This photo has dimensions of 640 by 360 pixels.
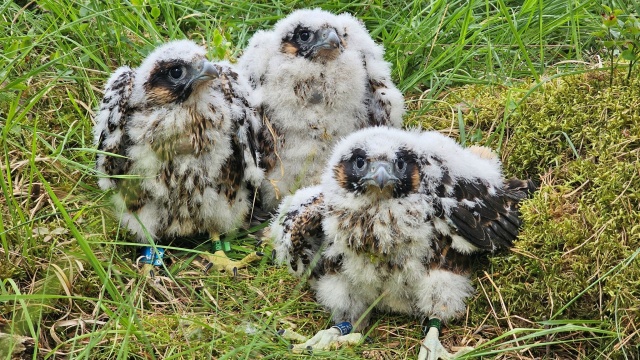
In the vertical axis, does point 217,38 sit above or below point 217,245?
above

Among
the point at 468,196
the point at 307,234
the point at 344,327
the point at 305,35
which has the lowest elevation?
the point at 344,327

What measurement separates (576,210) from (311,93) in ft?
5.34

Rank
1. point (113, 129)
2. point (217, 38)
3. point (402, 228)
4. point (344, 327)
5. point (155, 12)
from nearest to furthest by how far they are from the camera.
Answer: point (402, 228) → point (344, 327) → point (113, 129) → point (217, 38) → point (155, 12)

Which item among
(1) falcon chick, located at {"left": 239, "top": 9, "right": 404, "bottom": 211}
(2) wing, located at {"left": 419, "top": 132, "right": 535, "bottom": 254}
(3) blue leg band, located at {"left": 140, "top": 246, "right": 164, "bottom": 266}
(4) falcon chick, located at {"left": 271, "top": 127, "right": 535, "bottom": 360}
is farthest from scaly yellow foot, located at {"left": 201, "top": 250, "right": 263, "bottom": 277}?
(2) wing, located at {"left": 419, "top": 132, "right": 535, "bottom": 254}

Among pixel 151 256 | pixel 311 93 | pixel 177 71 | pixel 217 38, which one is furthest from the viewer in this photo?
pixel 217 38

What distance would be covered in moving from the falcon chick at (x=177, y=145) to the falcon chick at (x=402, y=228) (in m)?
0.68

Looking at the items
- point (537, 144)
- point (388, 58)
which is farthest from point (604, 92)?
point (388, 58)

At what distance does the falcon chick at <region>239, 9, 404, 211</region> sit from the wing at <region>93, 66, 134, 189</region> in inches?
30.3

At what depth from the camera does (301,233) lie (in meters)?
4.49

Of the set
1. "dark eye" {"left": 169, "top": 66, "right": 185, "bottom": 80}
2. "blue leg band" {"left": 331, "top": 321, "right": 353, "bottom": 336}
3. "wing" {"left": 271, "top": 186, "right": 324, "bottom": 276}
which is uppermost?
"dark eye" {"left": 169, "top": 66, "right": 185, "bottom": 80}

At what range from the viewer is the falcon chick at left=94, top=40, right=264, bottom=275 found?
4695mm

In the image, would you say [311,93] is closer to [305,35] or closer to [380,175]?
[305,35]

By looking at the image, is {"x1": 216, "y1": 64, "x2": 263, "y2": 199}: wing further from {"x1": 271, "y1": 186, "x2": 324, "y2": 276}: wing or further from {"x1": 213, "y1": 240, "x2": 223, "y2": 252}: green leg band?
{"x1": 271, "y1": 186, "x2": 324, "y2": 276}: wing

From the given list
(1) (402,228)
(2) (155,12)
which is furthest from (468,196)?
(2) (155,12)
